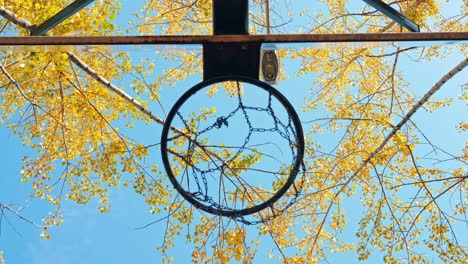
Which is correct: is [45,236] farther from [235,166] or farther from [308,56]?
[308,56]

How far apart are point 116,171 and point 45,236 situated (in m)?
1.03

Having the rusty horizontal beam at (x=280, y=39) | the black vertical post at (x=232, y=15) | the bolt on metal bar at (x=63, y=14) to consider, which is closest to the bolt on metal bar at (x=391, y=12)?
the rusty horizontal beam at (x=280, y=39)

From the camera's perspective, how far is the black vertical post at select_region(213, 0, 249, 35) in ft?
8.07

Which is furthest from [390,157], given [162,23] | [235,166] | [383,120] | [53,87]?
[53,87]

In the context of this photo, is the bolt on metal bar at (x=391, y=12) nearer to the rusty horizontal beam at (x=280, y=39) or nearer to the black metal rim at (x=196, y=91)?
the rusty horizontal beam at (x=280, y=39)

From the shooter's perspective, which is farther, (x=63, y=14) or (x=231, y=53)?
(x=63, y=14)

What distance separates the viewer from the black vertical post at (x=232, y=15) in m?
2.46

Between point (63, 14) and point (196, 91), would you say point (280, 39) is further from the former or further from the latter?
point (63, 14)

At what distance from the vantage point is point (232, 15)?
2.46m

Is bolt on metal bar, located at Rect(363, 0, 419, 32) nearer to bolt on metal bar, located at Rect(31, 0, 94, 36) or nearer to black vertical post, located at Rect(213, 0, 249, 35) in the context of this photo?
black vertical post, located at Rect(213, 0, 249, 35)

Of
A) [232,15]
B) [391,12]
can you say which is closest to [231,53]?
[232,15]

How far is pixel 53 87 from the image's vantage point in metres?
5.77

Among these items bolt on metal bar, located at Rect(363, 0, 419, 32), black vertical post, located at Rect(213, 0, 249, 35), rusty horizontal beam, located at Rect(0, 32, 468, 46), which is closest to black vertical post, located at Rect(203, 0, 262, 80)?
black vertical post, located at Rect(213, 0, 249, 35)

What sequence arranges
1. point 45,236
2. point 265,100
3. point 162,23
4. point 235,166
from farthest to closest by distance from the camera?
point 162,23, point 45,236, point 235,166, point 265,100
